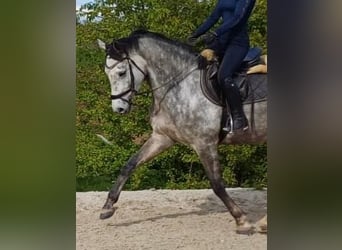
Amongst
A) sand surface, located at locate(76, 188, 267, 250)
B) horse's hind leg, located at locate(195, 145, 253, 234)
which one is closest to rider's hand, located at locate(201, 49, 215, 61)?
horse's hind leg, located at locate(195, 145, 253, 234)

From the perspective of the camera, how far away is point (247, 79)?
17.9ft

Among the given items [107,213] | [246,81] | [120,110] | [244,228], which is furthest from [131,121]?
[244,228]

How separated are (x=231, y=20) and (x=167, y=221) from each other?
77.3 inches

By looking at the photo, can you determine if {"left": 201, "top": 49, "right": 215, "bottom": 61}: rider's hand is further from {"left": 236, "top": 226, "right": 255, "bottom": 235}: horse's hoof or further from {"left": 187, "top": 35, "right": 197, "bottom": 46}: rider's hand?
{"left": 236, "top": 226, "right": 255, "bottom": 235}: horse's hoof

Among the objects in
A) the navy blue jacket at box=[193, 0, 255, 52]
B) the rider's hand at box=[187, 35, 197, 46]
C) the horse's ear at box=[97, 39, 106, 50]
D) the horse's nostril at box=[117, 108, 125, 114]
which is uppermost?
the navy blue jacket at box=[193, 0, 255, 52]

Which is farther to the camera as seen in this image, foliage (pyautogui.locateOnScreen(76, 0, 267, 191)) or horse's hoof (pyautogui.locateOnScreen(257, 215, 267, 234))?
horse's hoof (pyautogui.locateOnScreen(257, 215, 267, 234))

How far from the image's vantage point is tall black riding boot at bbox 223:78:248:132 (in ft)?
17.7

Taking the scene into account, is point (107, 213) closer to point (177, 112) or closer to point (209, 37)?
point (177, 112)

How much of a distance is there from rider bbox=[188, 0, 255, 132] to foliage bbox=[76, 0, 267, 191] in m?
0.08

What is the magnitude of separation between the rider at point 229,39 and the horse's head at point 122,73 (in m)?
0.66
